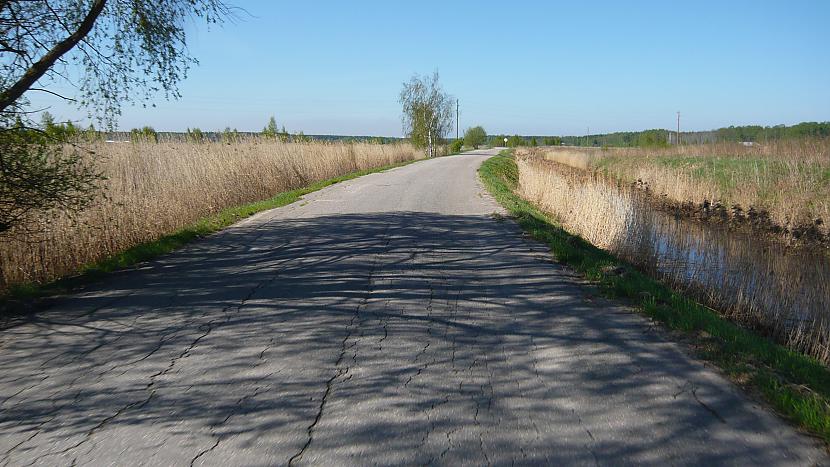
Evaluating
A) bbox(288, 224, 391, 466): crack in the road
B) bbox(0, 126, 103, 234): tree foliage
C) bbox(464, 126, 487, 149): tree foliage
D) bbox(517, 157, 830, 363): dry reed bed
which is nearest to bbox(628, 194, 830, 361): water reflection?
bbox(517, 157, 830, 363): dry reed bed

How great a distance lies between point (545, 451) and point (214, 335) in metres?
3.22

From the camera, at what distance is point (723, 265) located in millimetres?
10891

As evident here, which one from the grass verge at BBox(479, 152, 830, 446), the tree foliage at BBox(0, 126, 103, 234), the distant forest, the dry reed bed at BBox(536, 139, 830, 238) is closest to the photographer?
the grass verge at BBox(479, 152, 830, 446)

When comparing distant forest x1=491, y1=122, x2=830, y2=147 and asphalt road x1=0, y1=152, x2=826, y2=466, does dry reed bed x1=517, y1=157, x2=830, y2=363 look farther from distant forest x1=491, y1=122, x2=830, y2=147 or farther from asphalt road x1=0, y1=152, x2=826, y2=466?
distant forest x1=491, y1=122, x2=830, y2=147

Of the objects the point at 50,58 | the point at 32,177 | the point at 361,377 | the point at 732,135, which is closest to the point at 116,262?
the point at 32,177

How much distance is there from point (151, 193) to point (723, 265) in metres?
10.7

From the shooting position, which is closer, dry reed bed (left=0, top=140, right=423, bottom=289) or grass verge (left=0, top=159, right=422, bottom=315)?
grass verge (left=0, top=159, right=422, bottom=315)

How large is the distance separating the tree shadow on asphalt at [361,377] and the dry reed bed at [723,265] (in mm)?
2484

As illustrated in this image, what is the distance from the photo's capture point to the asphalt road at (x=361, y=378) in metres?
3.43

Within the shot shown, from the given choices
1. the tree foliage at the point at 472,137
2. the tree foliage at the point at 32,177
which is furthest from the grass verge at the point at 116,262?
the tree foliage at the point at 472,137

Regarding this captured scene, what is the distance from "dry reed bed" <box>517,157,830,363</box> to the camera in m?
7.55

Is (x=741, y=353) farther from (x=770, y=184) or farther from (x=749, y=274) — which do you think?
(x=770, y=184)

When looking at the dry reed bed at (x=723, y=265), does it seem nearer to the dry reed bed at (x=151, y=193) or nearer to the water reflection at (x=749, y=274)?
the water reflection at (x=749, y=274)

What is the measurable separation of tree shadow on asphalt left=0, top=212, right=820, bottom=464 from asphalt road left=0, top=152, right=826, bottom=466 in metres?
0.02
